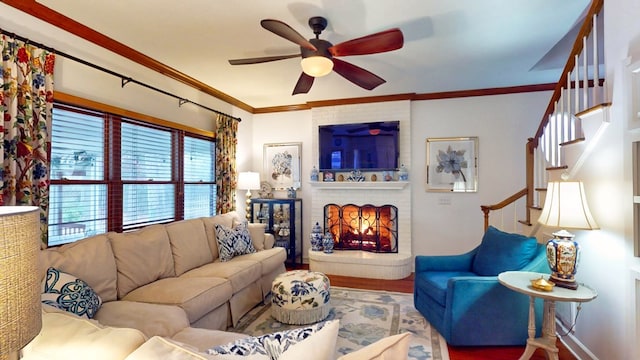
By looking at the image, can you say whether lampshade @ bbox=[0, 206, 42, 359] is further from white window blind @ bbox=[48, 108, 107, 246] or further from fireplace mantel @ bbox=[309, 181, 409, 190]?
fireplace mantel @ bbox=[309, 181, 409, 190]

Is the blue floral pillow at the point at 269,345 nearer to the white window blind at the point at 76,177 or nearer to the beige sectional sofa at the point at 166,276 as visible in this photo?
the beige sectional sofa at the point at 166,276

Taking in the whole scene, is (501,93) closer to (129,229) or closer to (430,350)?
(430,350)

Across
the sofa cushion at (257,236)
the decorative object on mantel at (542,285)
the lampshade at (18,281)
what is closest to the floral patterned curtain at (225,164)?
the sofa cushion at (257,236)

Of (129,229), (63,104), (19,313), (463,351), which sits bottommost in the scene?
(463,351)

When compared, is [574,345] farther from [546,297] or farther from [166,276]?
[166,276]

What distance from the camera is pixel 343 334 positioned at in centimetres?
279

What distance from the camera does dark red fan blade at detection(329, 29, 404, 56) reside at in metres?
2.15

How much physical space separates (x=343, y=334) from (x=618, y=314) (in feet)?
6.38

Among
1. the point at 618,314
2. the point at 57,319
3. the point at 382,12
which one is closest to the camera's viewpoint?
the point at 57,319

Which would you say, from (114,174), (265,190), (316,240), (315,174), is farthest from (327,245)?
(114,174)

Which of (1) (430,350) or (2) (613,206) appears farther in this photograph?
(1) (430,350)

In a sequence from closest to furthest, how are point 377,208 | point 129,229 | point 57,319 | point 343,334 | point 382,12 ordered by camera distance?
point 57,319 < point 382,12 < point 343,334 < point 129,229 < point 377,208

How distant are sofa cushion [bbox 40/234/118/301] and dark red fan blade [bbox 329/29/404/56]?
235 cm

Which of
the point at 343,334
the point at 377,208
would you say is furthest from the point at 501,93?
the point at 343,334
